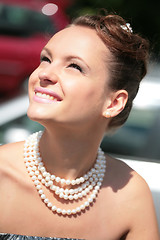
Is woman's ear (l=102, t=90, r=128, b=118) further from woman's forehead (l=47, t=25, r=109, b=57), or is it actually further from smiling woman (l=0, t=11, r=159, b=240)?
woman's forehead (l=47, t=25, r=109, b=57)

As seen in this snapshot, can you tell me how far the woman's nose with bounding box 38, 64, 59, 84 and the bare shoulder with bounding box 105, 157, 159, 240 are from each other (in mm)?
581

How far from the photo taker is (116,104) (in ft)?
5.86

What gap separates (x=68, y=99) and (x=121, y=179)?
556 mm

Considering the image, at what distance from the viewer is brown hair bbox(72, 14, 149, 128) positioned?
172 centimetres

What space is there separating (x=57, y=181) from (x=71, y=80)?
460 mm

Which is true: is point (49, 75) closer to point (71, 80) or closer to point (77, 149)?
point (71, 80)

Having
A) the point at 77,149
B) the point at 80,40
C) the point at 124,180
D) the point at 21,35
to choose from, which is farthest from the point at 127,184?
the point at 21,35

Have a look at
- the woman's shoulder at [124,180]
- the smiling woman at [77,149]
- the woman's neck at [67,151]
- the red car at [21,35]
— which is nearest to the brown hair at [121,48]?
the smiling woman at [77,149]

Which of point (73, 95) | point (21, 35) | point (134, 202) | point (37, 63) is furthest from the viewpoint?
point (21, 35)

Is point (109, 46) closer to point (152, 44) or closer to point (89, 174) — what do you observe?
point (152, 44)

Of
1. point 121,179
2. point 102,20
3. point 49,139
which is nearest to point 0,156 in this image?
point 49,139

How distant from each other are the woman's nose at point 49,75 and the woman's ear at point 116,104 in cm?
27

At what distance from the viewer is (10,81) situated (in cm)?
678

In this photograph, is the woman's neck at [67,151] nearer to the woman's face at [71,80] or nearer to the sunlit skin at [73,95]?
the sunlit skin at [73,95]
